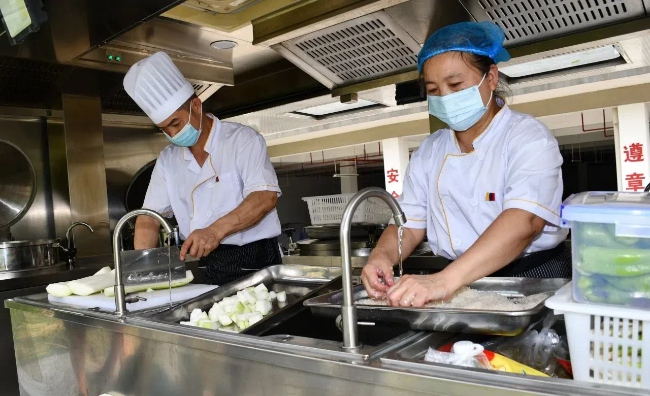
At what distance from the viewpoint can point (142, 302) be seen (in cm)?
196

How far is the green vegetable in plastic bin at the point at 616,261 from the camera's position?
922 mm

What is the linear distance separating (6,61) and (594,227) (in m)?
3.83

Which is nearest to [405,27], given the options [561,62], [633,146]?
[561,62]

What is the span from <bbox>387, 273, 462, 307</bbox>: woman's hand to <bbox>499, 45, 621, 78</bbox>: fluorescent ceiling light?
2.84 meters

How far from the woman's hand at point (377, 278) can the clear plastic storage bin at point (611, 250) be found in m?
0.66

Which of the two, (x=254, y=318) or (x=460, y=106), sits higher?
(x=460, y=106)

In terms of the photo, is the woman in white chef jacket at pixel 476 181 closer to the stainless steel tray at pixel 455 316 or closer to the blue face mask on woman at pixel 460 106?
the blue face mask on woman at pixel 460 106

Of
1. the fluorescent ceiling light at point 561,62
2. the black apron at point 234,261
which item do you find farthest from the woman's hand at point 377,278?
the fluorescent ceiling light at point 561,62

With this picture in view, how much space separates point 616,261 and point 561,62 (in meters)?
3.71

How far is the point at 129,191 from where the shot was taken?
4.81m

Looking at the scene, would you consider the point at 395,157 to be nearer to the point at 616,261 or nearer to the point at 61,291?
the point at 61,291

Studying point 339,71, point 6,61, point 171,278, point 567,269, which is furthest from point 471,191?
point 6,61

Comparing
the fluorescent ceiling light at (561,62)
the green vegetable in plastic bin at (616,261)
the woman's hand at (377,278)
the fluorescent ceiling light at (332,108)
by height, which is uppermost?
the fluorescent ceiling light at (332,108)

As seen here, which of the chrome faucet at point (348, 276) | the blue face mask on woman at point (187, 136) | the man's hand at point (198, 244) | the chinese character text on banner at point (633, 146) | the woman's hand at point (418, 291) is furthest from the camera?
the chinese character text on banner at point (633, 146)
